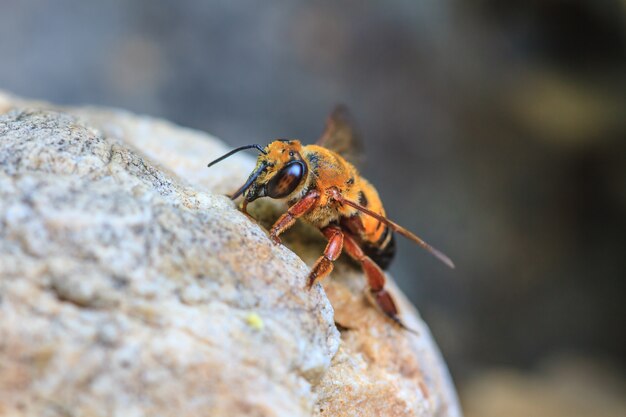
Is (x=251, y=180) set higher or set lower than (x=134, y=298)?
higher

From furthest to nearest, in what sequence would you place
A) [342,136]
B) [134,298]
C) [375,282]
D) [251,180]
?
[342,136] → [375,282] → [251,180] → [134,298]

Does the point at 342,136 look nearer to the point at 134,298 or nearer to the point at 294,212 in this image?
the point at 294,212

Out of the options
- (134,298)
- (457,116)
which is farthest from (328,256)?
(457,116)

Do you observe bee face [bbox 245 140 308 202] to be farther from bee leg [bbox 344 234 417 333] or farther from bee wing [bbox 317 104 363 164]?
bee wing [bbox 317 104 363 164]

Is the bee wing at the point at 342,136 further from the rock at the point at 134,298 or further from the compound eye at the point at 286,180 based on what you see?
the rock at the point at 134,298

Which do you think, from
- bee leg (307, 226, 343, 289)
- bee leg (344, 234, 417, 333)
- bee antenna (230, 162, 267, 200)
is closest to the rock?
bee leg (307, 226, 343, 289)

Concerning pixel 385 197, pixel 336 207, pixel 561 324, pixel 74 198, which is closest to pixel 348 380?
pixel 336 207
